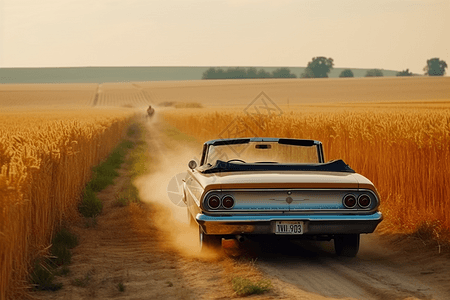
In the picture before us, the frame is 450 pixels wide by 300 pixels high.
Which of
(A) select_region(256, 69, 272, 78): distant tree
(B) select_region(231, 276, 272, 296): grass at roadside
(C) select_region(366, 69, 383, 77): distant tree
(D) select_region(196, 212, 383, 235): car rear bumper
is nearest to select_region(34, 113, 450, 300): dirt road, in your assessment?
(B) select_region(231, 276, 272, 296): grass at roadside

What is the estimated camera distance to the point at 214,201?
22.7 ft

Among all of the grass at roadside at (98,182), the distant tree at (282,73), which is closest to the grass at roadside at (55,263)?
the grass at roadside at (98,182)

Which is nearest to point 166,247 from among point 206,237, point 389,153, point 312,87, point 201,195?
point 206,237

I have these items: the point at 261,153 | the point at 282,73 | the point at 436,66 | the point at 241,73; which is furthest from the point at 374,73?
the point at 261,153

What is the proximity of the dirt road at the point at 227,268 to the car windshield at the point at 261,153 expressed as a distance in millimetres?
1189

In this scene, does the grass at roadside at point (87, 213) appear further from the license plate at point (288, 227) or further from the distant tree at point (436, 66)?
the distant tree at point (436, 66)

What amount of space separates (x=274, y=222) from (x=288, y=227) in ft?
0.56

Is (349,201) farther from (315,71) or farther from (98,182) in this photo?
(315,71)

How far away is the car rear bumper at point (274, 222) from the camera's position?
22.3 feet

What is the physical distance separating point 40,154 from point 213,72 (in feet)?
615

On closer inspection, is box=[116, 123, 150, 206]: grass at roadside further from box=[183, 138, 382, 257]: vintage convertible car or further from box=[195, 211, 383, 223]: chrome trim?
box=[195, 211, 383, 223]: chrome trim

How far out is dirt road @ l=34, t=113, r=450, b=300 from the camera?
19.8 feet

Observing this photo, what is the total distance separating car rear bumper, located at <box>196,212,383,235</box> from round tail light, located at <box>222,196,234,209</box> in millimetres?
128

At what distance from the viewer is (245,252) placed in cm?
793
